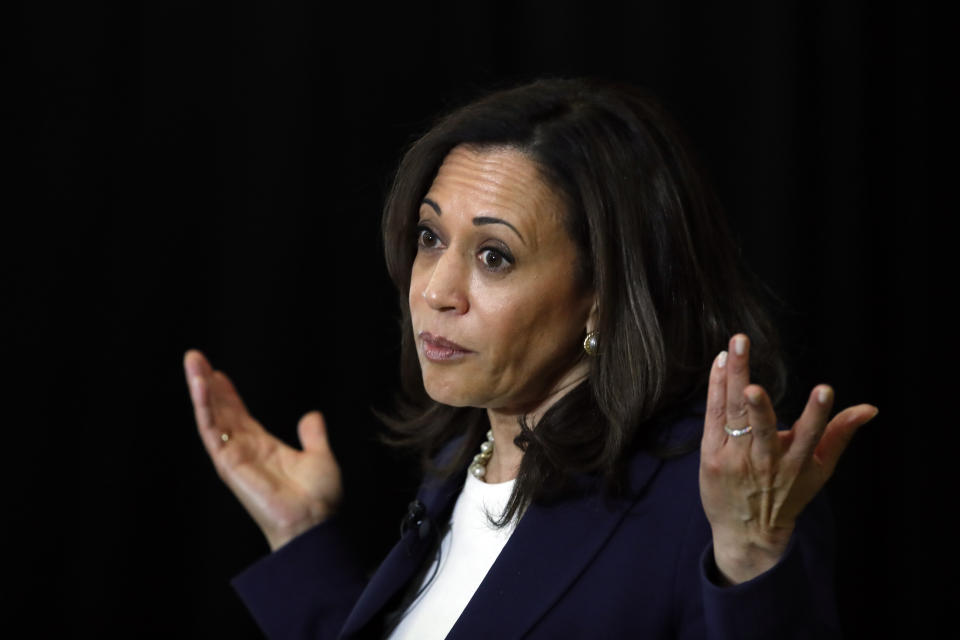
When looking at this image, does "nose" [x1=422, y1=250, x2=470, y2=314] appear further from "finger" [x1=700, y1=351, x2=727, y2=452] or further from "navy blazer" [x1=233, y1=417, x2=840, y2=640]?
"finger" [x1=700, y1=351, x2=727, y2=452]

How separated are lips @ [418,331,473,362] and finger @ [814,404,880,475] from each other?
0.52m

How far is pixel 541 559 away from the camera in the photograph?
128 centimetres

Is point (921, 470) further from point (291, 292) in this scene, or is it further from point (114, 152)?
point (114, 152)

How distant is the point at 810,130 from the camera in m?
2.40

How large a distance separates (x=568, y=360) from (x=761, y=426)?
0.49m

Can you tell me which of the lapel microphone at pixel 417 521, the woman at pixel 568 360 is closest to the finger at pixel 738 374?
the woman at pixel 568 360

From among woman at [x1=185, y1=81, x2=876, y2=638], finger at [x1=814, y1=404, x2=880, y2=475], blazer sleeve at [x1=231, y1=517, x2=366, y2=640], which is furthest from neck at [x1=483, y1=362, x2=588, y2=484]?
finger at [x1=814, y1=404, x2=880, y2=475]

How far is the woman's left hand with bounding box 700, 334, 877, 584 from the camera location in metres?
0.96

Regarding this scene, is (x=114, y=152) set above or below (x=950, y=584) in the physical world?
above

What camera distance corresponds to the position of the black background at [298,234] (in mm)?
2262

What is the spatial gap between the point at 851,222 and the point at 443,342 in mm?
1385

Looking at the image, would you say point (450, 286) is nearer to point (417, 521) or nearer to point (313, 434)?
point (417, 521)

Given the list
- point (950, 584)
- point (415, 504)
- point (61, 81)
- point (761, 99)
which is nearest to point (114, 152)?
point (61, 81)

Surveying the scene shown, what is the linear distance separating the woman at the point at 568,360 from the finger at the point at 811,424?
0.48ft
